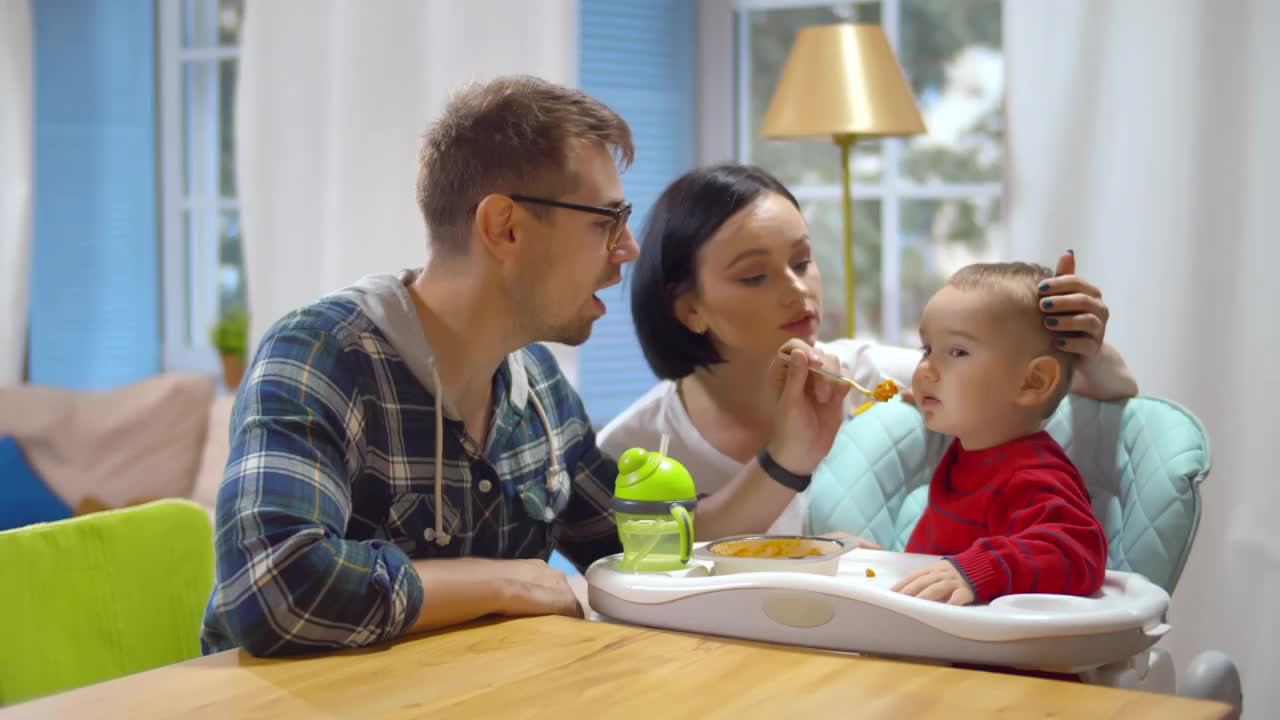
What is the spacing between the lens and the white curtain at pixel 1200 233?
311 cm

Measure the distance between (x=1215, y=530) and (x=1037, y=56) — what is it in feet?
4.44

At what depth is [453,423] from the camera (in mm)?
1606

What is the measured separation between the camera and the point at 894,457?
190 cm

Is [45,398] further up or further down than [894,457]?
further down

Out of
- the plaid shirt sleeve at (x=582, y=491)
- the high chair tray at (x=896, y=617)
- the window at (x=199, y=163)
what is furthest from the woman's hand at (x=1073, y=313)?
the window at (x=199, y=163)

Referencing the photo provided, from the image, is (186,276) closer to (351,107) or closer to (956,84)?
Result: (351,107)

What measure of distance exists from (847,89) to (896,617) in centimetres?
233

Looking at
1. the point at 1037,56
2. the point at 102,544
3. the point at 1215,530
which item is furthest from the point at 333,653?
the point at 1037,56

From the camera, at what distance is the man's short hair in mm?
1597

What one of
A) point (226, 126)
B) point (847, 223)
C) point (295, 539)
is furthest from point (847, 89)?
point (226, 126)

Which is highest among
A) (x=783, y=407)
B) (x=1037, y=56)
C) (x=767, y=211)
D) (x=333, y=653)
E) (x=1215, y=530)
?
(x=1037, y=56)

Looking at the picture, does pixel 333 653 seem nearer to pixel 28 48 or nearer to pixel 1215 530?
pixel 1215 530

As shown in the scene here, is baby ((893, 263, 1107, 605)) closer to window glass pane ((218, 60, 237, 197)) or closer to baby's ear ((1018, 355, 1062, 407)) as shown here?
baby's ear ((1018, 355, 1062, 407))

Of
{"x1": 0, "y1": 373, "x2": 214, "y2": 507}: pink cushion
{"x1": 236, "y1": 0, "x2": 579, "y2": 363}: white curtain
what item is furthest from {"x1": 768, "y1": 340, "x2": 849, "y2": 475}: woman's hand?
{"x1": 0, "y1": 373, "x2": 214, "y2": 507}: pink cushion
